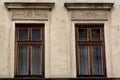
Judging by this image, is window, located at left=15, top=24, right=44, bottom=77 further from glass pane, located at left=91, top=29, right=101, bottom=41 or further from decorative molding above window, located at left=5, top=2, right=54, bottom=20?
glass pane, located at left=91, top=29, right=101, bottom=41

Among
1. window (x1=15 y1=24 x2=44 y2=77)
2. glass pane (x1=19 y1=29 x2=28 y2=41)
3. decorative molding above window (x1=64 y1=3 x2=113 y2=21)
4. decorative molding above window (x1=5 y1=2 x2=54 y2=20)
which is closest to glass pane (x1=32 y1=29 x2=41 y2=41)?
window (x1=15 y1=24 x2=44 y2=77)

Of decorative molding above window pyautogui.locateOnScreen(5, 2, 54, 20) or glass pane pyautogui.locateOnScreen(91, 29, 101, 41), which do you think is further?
glass pane pyautogui.locateOnScreen(91, 29, 101, 41)

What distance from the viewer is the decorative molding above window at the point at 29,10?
12.9 metres

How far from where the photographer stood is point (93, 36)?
1305 centimetres

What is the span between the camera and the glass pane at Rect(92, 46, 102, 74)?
12773 millimetres

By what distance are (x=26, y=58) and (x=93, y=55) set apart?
7.42 feet

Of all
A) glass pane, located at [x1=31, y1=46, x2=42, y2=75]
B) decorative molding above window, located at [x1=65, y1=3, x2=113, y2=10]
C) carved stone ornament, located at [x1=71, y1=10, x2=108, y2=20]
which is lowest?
glass pane, located at [x1=31, y1=46, x2=42, y2=75]

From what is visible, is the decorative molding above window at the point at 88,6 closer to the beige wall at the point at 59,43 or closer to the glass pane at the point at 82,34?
the beige wall at the point at 59,43

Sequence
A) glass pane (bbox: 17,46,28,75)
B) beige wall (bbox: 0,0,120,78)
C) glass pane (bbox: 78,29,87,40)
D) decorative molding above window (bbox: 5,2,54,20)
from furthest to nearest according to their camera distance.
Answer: glass pane (bbox: 78,29,87,40) → decorative molding above window (bbox: 5,2,54,20) → glass pane (bbox: 17,46,28,75) → beige wall (bbox: 0,0,120,78)

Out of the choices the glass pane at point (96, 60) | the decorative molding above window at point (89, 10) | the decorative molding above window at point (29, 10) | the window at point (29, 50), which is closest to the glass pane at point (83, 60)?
the glass pane at point (96, 60)

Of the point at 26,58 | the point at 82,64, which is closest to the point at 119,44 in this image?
the point at 82,64

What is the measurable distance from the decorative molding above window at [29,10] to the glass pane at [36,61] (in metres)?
1.06

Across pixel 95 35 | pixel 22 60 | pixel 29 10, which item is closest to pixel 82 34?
pixel 95 35

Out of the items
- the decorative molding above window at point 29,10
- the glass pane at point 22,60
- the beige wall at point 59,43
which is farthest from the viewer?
the decorative molding above window at point 29,10
